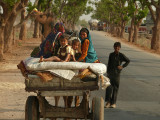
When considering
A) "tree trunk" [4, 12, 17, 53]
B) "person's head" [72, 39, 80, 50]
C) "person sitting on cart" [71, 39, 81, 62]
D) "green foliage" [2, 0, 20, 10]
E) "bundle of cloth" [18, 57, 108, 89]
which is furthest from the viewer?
"tree trunk" [4, 12, 17, 53]

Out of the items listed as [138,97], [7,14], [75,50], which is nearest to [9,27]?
[7,14]

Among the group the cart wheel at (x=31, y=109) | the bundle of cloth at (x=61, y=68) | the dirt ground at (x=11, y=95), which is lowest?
the dirt ground at (x=11, y=95)

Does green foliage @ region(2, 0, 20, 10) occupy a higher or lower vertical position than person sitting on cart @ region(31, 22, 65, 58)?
higher

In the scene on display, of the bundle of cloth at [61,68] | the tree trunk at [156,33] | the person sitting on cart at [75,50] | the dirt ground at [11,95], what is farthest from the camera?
the tree trunk at [156,33]

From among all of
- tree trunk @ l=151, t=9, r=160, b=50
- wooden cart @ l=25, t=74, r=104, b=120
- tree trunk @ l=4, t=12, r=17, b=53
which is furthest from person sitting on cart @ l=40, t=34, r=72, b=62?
tree trunk @ l=151, t=9, r=160, b=50

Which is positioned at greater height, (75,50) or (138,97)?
(75,50)

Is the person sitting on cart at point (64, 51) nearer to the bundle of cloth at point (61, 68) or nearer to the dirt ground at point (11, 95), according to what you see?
the bundle of cloth at point (61, 68)

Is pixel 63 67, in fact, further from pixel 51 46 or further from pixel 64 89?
pixel 51 46

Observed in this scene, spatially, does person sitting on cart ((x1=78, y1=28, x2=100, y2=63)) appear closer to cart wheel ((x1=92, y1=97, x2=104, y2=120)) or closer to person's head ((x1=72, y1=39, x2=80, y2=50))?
person's head ((x1=72, y1=39, x2=80, y2=50))

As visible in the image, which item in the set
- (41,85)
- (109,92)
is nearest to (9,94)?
(109,92)

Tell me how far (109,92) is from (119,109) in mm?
476

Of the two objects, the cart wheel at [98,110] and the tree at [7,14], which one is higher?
the tree at [7,14]

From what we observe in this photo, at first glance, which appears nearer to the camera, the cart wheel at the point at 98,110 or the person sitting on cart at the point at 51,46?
the cart wheel at the point at 98,110

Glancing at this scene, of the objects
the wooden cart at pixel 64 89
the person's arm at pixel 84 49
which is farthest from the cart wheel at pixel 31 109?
the person's arm at pixel 84 49
